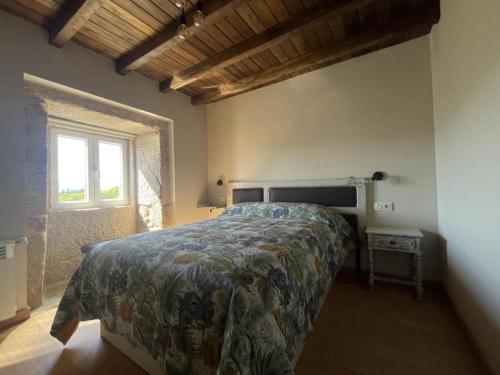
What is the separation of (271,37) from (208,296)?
240 cm

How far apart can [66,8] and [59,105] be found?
35.3 inches

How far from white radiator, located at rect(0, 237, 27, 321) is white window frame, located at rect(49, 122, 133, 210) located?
93 centimetres

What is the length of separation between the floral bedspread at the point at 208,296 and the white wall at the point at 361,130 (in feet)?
4.43

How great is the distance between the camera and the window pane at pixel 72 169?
2742 mm

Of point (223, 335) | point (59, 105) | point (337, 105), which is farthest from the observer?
point (337, 105)

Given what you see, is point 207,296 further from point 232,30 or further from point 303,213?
point 232,30

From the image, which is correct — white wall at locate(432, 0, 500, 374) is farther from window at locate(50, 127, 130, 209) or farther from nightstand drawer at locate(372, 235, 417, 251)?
window at locate(50, 127, 130, 209)

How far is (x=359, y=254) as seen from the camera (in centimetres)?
257

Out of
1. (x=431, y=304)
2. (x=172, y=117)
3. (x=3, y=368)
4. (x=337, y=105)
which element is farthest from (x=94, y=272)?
(x=337, y=105)

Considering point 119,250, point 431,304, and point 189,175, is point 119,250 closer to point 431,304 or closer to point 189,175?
point 189,175

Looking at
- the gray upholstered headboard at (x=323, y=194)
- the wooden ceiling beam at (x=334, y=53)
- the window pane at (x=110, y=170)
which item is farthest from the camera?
the window pane at (x=110, y=170)

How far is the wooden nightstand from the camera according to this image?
2052mm

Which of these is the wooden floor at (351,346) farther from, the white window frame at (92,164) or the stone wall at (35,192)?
the white window frame at (92,164)

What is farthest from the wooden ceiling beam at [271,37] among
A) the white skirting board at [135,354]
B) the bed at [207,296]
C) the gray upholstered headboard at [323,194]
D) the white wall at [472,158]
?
the white skirting board at [135,354]
